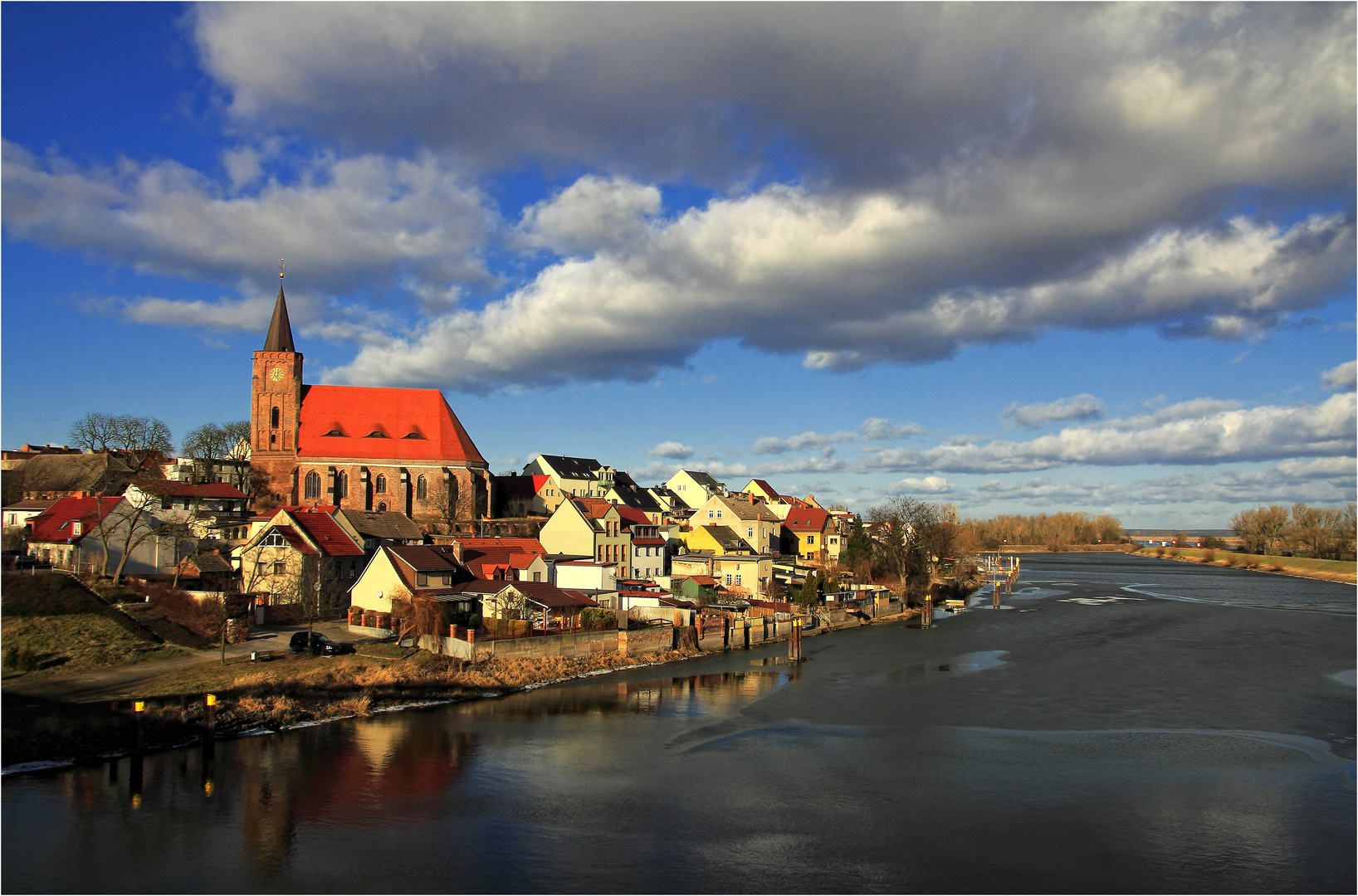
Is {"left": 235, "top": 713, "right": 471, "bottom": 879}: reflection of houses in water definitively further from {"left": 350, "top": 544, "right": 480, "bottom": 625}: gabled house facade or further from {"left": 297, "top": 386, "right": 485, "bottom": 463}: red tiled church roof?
{"left": 297, "top": 386, "right": 485, "bottom": 463}: red tiled church roof

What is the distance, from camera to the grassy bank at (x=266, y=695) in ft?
88.8

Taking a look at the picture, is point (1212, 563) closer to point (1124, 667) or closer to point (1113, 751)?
point (1124, 667)

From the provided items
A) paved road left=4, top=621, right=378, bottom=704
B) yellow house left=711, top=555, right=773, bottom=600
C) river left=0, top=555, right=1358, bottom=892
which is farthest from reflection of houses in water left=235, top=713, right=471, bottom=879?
yellow house left=711, top=555, right=773, bottom=600

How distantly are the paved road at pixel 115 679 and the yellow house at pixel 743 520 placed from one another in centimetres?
4613

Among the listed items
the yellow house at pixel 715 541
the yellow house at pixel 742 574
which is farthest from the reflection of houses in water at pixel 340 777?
the yellow house at pixel 715 541

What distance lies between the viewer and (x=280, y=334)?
286ft

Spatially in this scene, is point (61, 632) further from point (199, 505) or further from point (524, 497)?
point (524, 497)

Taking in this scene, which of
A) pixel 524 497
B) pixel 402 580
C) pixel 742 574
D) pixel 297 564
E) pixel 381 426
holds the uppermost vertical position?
pixel 381 426

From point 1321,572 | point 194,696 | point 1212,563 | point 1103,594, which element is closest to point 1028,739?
point 194,696

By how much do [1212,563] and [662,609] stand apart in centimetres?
14364

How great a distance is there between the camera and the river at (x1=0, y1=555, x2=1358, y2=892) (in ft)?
64.7

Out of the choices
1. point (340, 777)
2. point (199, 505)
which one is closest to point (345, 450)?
point (199, 505)

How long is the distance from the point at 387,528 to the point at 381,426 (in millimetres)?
Answer: 27102

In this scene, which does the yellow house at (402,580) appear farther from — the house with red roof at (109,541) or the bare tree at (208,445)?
the bare tree at (208,445)
